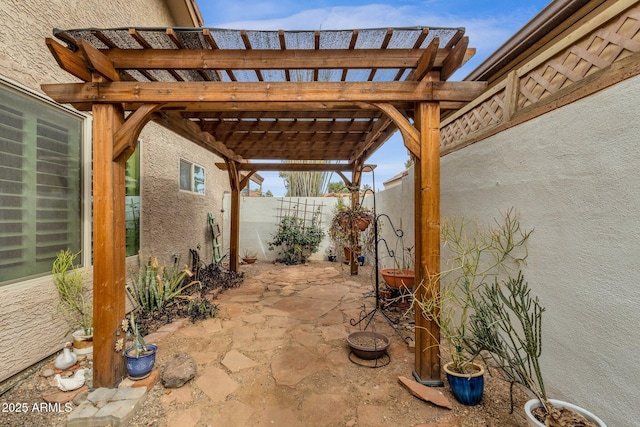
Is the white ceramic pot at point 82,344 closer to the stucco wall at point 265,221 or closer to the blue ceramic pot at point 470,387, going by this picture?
the blue ceramic pot at point 470,387

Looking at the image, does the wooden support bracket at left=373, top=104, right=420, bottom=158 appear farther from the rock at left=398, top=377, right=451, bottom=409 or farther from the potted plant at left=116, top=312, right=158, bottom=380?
the potted plant at left=116, top=312, right=158, bottom=380

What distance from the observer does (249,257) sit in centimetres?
866

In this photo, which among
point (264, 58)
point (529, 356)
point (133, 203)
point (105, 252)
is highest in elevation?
point (264, 58)

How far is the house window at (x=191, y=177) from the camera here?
585 centimetres

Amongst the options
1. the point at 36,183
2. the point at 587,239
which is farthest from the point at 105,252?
the point at 587,239

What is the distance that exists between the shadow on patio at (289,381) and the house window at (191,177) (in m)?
2.91

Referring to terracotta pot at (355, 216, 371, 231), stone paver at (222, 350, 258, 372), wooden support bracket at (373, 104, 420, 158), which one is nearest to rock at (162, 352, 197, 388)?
stone paver at (222, 350, 258, 372)

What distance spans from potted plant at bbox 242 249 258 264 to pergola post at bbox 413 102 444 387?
21.2 feet

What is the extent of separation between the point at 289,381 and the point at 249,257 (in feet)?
21.1

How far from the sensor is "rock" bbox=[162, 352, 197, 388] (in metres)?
2.40

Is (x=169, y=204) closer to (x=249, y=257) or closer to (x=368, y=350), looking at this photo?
(x=249, y=257)

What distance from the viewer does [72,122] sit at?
3.15 m

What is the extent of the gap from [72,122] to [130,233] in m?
1.67

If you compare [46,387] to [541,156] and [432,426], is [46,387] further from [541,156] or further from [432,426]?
[541,156]
